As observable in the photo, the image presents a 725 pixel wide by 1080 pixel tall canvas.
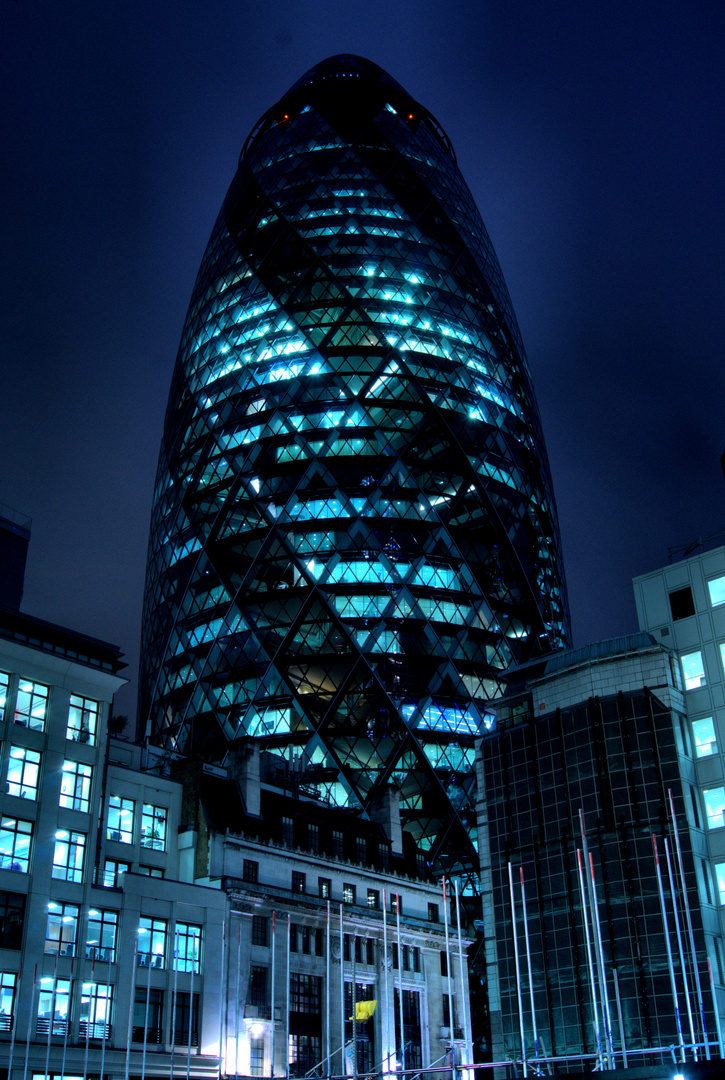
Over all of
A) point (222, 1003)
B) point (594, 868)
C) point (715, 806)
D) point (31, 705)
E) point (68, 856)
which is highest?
point (31, 705)

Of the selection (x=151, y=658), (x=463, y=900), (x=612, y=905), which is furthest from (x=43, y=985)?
(x=151, y=658)

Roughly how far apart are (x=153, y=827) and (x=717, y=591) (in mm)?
27221

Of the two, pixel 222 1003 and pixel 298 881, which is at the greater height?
pixel 298 881

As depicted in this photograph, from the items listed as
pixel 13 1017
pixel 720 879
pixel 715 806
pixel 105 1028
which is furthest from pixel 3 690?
pixel 720 879

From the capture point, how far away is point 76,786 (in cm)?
4994

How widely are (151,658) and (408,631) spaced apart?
23.0m

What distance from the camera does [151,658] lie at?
97750 mm

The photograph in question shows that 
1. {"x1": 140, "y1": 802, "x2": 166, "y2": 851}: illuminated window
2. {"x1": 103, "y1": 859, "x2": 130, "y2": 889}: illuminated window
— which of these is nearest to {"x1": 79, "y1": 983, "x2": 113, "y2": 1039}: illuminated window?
{"x1": 103, "y1": 859, "x2": 130, "y2": 889}: illuminated window

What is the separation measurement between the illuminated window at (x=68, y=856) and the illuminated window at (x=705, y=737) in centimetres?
2549

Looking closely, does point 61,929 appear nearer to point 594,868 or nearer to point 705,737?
point 594,868

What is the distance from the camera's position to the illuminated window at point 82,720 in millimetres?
50875

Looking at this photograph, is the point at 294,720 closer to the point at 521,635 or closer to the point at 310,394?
the point at 521,635

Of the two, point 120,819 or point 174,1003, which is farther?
point 120,819

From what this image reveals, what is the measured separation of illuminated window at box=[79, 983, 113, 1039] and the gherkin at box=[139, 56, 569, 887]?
2460cm
